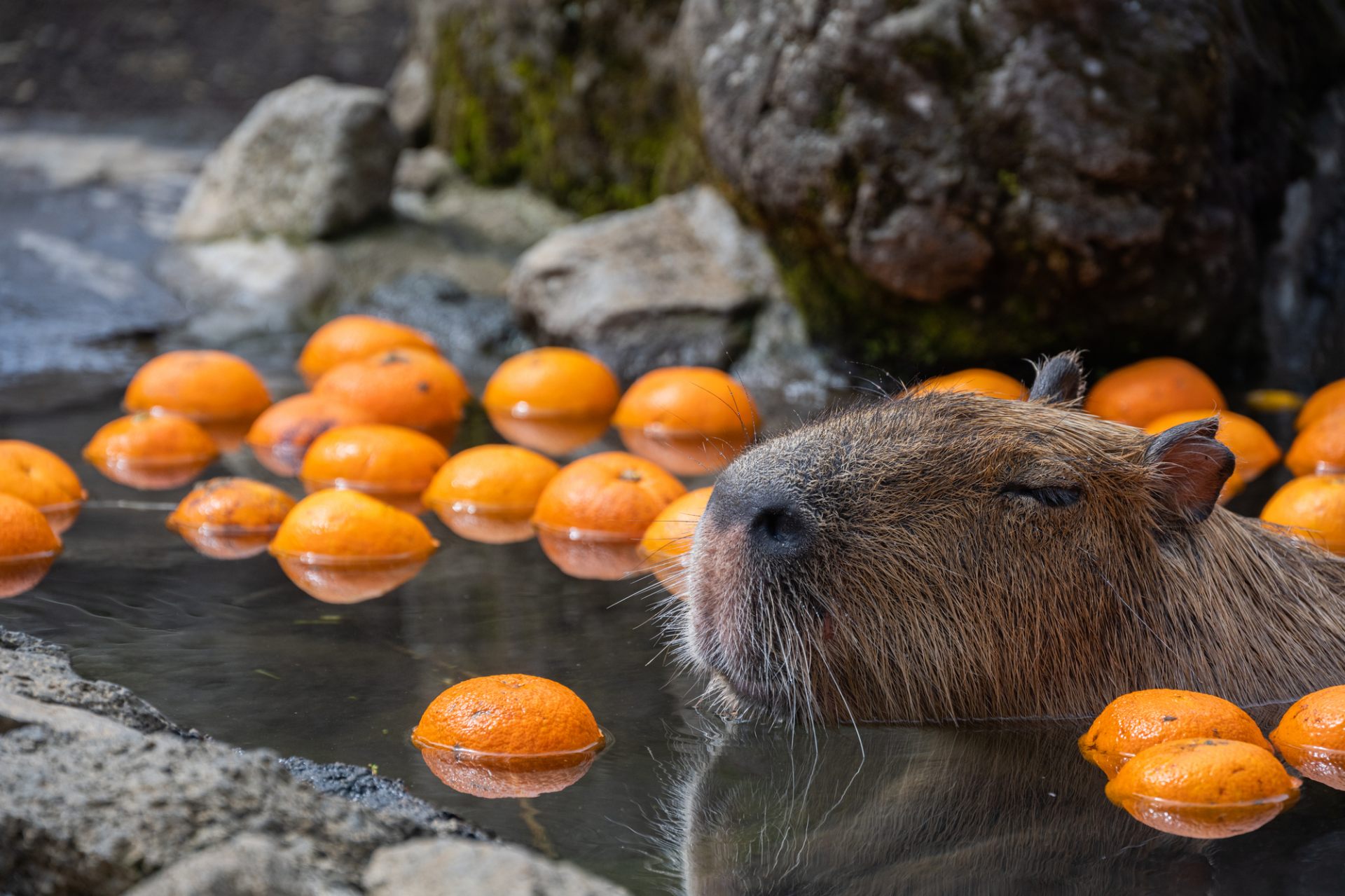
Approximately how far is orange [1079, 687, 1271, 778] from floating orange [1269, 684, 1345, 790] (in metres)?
0.07

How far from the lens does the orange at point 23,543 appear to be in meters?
3.82

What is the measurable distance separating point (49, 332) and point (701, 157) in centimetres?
375

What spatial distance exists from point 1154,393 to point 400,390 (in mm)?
3218

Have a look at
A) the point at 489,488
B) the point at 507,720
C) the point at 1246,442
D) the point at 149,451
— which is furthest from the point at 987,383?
the point at 149,451

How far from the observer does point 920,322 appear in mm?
6688

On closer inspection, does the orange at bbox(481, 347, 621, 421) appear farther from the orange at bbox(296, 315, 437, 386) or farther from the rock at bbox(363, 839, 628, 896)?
the rock at bbox(363, 839, 628, 896)

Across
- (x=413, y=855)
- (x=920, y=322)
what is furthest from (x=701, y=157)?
(x=413, y=855)

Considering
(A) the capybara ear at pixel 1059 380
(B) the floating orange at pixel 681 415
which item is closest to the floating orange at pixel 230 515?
(B) the floating orange at pixel 681 415

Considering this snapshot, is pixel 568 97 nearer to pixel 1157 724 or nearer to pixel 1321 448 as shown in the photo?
pixel 1321 448

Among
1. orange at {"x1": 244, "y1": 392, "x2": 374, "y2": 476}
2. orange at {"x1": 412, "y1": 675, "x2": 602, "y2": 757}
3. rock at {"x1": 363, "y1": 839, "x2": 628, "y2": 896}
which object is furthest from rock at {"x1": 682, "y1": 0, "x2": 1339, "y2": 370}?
rock at {"x1": 363, "y1": 839, "x2": 628, "y2": 896}

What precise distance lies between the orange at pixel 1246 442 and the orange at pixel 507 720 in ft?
10.3

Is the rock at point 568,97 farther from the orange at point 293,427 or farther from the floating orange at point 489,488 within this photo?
the floating orange at point 489,488

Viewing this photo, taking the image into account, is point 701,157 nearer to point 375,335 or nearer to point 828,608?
point 375,335

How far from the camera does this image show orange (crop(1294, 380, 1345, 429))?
5.53m
